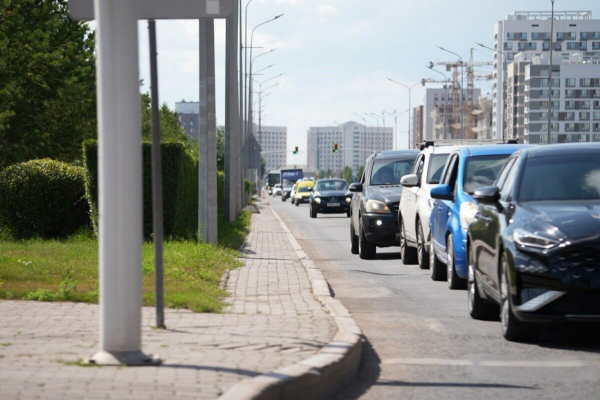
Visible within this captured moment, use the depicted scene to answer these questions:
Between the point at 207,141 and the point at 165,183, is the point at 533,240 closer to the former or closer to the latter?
the point at 165,183

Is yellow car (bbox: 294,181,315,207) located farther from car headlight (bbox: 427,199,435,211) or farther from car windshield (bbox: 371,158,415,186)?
car headlight (bbox: 427,199,435,211)

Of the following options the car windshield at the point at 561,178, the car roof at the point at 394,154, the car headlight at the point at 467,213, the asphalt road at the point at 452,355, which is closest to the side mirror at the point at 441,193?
the car headlight at the point at 467,213

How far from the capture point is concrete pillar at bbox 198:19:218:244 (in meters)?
20.8

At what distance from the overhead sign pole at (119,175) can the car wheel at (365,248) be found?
13.1m

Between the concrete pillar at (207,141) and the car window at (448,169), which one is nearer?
the car window at (448,169)

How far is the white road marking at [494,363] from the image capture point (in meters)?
8.20

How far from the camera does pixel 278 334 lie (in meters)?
8.60

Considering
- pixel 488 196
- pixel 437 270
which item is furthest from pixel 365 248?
pixel 488 196

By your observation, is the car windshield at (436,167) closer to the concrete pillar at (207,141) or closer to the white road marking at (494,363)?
the concrete pillar at (207,141)

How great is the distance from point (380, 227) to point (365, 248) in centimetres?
69

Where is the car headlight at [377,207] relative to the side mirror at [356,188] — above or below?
below

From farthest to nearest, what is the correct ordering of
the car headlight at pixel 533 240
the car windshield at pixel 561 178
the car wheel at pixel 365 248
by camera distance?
1. the car wheel at pixel 365 248
2. the car windshield at pixel 561 178
3. the car headlight at pixel 533 240

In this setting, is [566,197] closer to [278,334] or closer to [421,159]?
[278,334]

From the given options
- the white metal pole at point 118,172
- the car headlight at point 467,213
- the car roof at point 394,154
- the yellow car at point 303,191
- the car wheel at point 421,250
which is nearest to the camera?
the white metal pole at point 118,172
